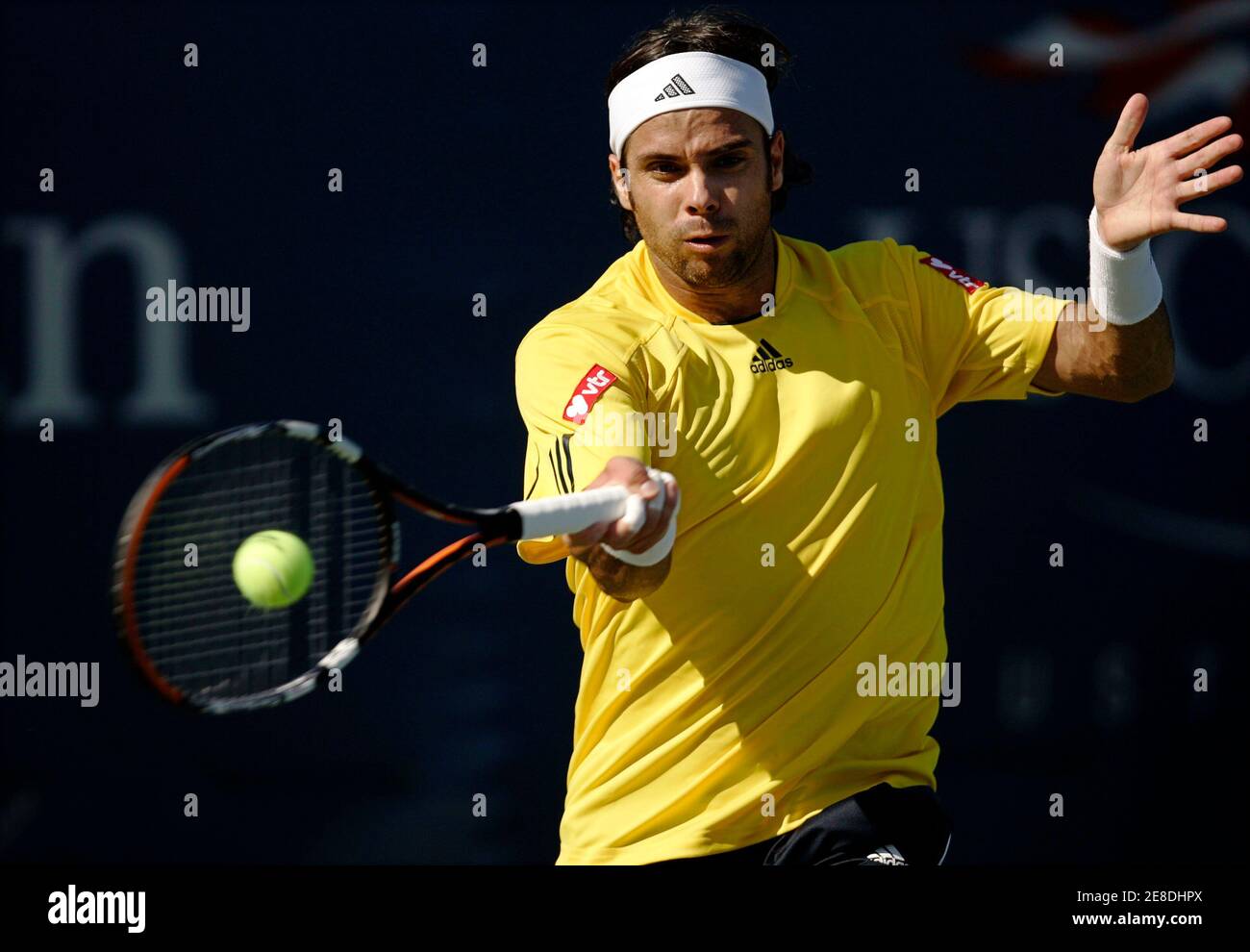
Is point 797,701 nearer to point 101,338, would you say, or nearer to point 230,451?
point 230,451

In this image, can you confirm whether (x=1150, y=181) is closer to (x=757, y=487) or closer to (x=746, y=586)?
(x=757, y=487)

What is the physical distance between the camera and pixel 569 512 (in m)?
2.85

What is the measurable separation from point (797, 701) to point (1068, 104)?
2.37 m

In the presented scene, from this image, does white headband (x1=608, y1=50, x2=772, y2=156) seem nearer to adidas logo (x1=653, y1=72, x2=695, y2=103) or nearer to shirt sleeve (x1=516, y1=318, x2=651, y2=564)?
adidas logo (x1=653, y1=72, x2=695, y2=103)

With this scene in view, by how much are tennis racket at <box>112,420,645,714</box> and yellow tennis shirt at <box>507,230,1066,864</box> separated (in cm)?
32

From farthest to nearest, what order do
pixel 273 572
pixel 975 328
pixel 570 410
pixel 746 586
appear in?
pixel 975 328, pixel 746 586, pixel 570 410, pixel 273 572

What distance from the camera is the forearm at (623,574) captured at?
2998mm

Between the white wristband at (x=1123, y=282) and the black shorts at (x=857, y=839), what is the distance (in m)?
0.93

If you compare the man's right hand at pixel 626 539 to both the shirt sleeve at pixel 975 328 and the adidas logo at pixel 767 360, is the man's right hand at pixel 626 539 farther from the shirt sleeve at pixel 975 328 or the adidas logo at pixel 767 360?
the shirt sleeve at pixel 975 328

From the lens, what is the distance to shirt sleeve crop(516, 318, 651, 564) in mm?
3102

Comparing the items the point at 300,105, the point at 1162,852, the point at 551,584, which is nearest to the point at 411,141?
the point at 300,105

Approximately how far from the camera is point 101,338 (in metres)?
4.92

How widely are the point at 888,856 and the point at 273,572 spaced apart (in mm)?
1163

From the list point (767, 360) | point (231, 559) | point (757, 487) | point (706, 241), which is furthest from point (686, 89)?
point (231, 559)
